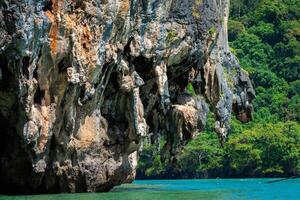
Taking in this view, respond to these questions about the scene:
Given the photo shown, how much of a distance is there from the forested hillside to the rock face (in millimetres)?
27523

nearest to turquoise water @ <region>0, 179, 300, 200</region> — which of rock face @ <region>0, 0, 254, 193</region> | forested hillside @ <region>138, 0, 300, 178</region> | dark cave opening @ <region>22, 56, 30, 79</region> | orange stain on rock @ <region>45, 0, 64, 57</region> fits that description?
rock face @ <region>0, 0, 254, 193</region>

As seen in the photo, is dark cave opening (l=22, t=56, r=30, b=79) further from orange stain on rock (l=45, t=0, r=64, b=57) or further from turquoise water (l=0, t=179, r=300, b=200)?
turquoise water (l=0, t=179, r=300, b=200)

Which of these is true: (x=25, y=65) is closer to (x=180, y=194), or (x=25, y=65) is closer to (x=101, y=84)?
(x=101, y=84)

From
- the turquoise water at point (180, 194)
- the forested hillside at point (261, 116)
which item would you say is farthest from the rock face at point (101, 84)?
the forested hillside at point (261, 116)

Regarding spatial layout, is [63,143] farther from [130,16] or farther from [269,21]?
[269,21]

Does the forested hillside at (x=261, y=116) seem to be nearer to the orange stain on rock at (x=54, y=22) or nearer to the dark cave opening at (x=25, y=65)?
the orange stain on rock at (x=54, y=22)

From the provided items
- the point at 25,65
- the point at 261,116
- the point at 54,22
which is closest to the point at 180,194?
the point at 54,22

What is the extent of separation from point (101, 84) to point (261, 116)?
5248cm

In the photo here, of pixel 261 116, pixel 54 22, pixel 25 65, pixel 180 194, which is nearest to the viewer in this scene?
pixel 25 65

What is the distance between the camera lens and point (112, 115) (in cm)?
2712

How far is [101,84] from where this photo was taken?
24781 millimetres

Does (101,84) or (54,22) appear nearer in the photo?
(54,22)

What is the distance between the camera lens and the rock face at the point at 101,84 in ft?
70.6

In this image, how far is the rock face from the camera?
21.5m
